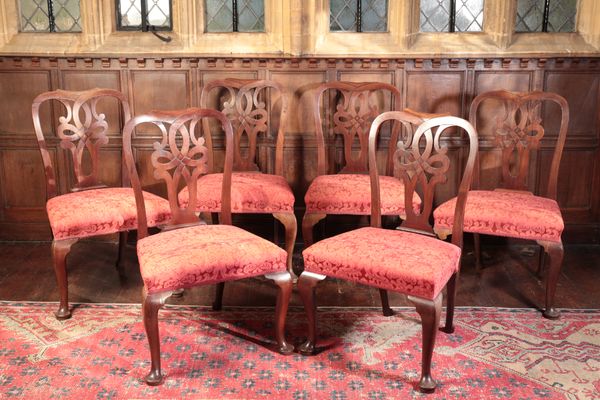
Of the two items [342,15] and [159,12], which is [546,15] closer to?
[342,15]

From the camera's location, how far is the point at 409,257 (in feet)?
8.45

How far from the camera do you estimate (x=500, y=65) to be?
4.12m

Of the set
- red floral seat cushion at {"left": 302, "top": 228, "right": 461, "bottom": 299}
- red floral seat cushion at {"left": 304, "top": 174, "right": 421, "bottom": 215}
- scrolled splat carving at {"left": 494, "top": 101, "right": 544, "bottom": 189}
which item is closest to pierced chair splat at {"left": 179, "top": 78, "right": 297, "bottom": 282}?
red floral seat cushion at {"left": 304, "top": 174, "right": 421, "bottom": 215}

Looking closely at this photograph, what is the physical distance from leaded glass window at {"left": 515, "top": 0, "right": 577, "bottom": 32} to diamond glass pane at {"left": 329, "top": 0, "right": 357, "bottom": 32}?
106 cm

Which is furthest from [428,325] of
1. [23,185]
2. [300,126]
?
[23,185]

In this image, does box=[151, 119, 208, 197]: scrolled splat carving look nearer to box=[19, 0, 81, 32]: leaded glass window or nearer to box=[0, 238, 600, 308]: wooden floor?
box=[0, 238, 600, 308]: wooden floor

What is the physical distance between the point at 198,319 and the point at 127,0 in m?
2.23

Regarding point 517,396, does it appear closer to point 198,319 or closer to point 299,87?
point 198,319

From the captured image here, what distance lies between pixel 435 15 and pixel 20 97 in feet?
8.94

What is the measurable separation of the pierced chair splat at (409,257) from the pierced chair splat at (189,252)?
16 centimetres

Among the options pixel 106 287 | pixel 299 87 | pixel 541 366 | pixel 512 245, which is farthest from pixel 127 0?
pixel 541 366

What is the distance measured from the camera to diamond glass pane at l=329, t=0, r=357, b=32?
420 cm

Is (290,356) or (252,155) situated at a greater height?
(252,155)

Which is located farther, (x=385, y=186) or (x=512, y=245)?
(x=512, y=245)
